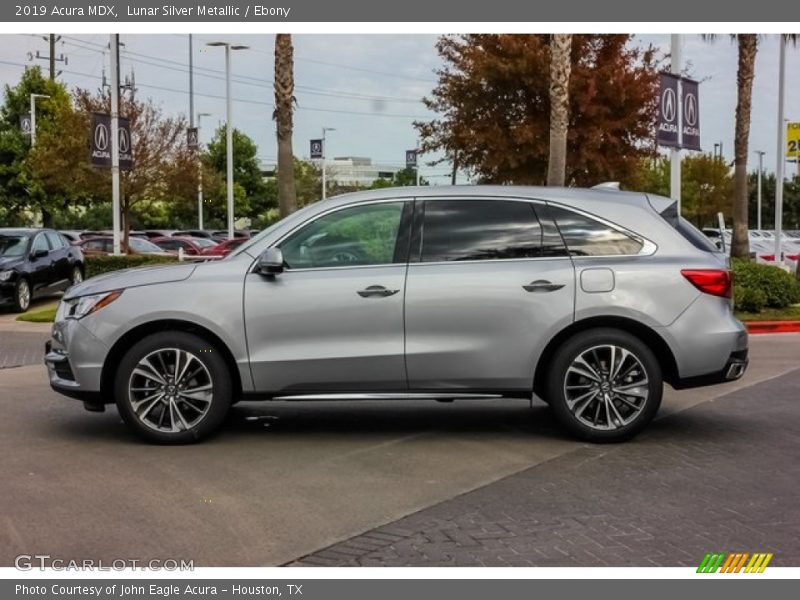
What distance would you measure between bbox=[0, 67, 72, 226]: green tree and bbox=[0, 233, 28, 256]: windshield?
25.5 metres

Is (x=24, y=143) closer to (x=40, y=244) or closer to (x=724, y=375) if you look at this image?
(x=40, y=244)

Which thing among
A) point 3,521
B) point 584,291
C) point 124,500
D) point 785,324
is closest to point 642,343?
point 584,291

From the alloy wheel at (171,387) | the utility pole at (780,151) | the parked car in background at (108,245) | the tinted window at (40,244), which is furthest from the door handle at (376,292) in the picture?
the parked car in background at (108,245)

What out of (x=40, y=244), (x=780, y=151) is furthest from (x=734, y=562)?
(x=780, y=151)

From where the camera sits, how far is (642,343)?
275 inches

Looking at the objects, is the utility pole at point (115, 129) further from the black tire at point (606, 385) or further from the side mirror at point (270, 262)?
the black tire at point (606, 385)

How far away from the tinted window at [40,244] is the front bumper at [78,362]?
1270 centimetres

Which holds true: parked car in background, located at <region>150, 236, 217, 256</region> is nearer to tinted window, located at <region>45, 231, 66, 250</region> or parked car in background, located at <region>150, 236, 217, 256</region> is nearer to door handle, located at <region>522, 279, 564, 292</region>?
tinted window, located at <region>45, 231, 66, 250</region>

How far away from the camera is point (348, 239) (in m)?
7.06

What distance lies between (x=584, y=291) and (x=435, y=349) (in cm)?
112

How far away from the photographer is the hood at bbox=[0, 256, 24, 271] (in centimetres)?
1814

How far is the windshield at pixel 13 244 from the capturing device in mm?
18562

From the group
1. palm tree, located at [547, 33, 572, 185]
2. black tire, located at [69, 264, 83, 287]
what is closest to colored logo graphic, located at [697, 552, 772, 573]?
palm tree, located at [547, 33, 572, 185]

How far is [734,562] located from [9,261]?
643 inches
